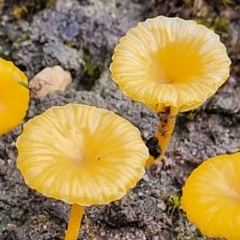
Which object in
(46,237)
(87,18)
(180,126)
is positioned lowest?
(46,237)

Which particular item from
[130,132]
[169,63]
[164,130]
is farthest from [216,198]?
[169,63]

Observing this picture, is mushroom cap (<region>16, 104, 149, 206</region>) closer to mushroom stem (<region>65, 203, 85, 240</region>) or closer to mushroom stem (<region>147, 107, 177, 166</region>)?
mushroom stem (<region>65, 203, 85, 240</region>)

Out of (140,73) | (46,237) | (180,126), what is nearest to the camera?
(140,73)

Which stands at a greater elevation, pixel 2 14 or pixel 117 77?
pixel 117 77

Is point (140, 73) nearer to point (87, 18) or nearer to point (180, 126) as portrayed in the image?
point (180, 126)

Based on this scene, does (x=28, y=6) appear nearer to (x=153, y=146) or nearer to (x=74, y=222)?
(x=153, y=146)

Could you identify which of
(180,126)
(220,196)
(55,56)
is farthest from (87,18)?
(220,196)

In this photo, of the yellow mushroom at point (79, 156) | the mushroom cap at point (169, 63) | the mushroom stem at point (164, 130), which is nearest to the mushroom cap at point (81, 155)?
the yellow mushroom at point (79, 156)
